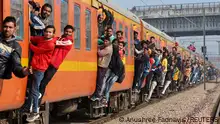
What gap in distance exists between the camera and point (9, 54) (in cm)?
614

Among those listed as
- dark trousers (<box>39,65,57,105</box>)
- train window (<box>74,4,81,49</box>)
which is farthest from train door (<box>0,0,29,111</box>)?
train window (<box>74,4,81,49</box>)

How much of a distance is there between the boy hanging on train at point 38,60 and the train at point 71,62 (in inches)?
6.9

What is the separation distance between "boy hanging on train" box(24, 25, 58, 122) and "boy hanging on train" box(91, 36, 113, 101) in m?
3.77

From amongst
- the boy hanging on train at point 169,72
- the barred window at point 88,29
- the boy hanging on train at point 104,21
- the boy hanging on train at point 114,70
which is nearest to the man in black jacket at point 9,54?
the barred window at point 88,29

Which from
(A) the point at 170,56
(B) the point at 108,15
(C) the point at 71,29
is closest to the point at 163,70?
(A) the point at 170,56

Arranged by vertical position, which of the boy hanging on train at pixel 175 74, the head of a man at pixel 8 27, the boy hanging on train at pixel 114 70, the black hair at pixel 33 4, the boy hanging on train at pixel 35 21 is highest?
the black hair at pixel 33 4

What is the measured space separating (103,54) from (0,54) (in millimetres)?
5411

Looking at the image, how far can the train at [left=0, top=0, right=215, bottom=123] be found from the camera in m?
6.89

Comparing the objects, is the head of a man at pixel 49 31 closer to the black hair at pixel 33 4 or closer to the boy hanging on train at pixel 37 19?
the boy hanging on train at pixel 37 19

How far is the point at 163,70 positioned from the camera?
20438 mm

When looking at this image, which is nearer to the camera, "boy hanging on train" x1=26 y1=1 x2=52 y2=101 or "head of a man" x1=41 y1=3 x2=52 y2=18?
"boy hanging on train" x1=26 y1=1 x2=52 y2=101

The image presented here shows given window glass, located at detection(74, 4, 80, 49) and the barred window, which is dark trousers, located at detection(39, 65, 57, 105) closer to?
window glass, located at detection(74, 4, 80, 49)

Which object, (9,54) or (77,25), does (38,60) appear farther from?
(77,25)

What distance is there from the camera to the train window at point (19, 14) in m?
6.89
